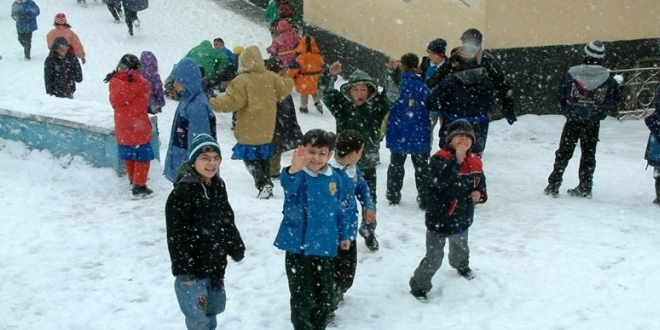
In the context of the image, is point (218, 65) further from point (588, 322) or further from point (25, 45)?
point (588, 322)

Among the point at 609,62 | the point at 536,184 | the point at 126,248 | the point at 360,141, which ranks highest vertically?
the point at 609,62

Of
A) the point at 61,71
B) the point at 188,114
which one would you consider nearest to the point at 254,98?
the point at 188,114

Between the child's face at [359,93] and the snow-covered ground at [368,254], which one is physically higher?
the child's face at [359,93]

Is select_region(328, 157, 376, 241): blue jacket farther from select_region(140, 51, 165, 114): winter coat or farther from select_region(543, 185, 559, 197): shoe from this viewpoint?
select_region(140, 51, 165, 114): winter coat

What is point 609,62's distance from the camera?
1289 centimetres

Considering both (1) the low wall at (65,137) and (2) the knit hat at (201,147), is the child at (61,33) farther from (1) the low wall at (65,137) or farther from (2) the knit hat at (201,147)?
(2) the knit hat at (201,147)

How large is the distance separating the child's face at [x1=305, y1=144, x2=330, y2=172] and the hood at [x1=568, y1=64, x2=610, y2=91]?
413 cm

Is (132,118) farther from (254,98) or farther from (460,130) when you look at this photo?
(460,130)

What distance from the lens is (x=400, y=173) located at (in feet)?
26.7

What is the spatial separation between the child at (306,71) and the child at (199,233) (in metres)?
9.31

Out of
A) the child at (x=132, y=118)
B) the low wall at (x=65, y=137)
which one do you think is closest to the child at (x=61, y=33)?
the low wall at (x=65, y=137)

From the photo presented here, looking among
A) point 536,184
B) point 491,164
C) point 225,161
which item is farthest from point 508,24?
point 225,161

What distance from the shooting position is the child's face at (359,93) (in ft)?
22.5

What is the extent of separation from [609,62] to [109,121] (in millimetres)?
8708
